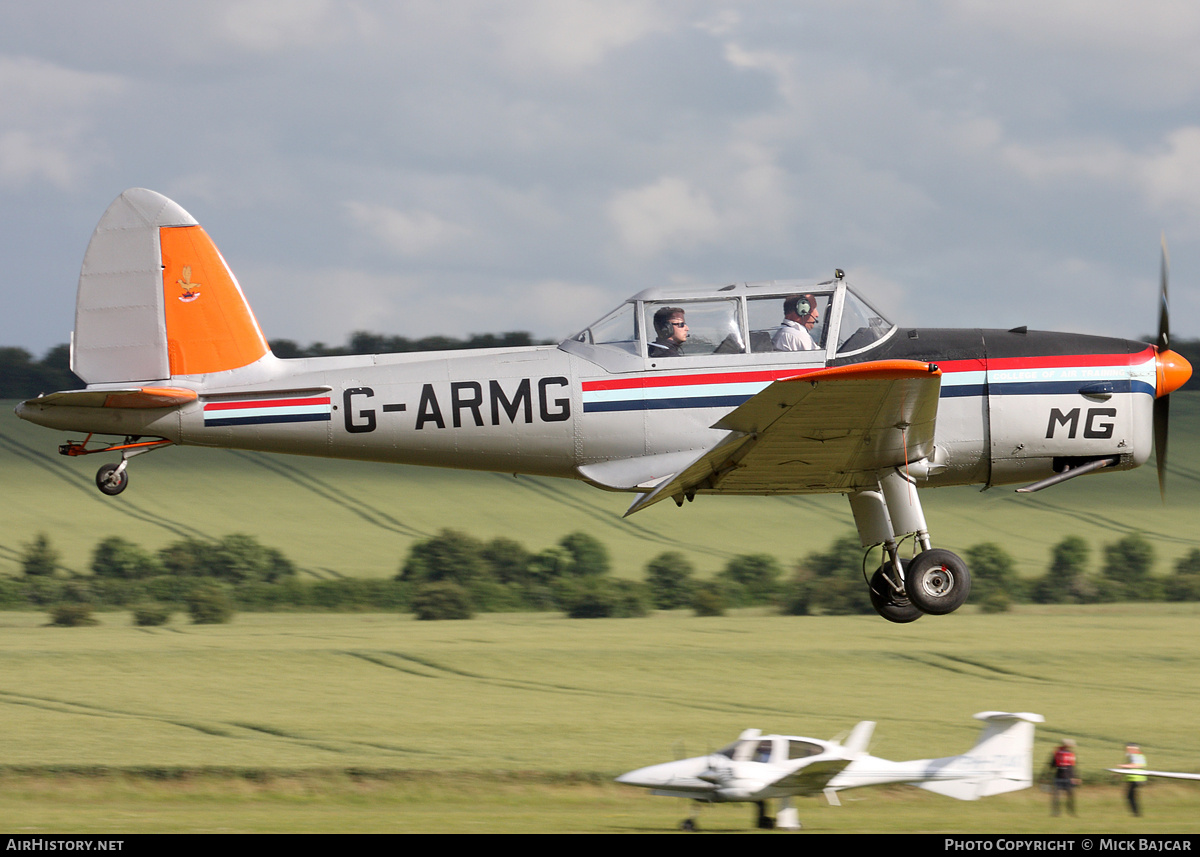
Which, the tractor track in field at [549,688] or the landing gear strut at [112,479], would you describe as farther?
the tractor track in field at [549,688]

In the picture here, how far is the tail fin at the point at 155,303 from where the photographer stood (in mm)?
10352

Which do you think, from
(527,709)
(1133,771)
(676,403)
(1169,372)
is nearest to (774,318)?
(676,403)

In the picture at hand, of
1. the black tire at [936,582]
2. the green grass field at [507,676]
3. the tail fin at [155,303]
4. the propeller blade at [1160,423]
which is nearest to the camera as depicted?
the black tire at [936,582]

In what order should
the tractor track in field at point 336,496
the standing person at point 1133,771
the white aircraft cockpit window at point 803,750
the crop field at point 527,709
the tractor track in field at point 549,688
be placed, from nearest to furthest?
the standing person at point 1133,771 < the white aircraft cockpit window at point 803,750 < the crop field at point 527,709 < the tractor track in field at point 549,688 < the tractor track in field at point 336,496

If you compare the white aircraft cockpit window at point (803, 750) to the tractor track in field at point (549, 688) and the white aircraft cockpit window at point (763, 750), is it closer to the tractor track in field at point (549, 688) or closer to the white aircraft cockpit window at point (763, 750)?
the white aircraft cockpit window at point (763, 750)

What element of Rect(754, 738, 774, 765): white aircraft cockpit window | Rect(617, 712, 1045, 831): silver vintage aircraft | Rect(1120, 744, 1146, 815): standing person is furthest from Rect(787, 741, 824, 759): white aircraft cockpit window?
Rect(1120, 744, 1146, 815): standing person

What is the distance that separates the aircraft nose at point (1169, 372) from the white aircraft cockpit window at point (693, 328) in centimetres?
340

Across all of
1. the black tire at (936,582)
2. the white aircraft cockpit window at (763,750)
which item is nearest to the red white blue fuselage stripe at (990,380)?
the black tire at (936,582)

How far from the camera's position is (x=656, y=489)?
31.1ft

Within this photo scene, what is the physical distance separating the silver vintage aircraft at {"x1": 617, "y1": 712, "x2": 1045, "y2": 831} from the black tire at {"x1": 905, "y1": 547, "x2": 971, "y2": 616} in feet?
44.9

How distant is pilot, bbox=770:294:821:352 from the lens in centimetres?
972

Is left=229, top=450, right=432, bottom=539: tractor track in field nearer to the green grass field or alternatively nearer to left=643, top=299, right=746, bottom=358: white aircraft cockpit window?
the green grass field

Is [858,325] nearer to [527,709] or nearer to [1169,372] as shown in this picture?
[1169,372]
